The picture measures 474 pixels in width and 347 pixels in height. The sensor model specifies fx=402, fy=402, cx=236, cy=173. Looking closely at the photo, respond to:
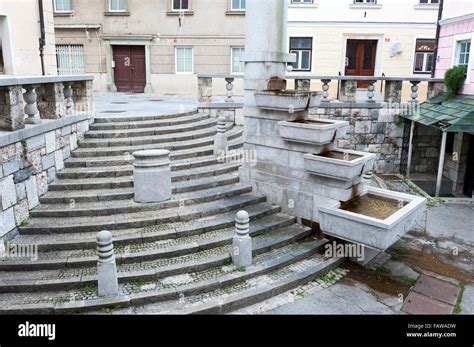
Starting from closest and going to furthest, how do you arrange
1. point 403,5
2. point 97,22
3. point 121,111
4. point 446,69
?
point 121,111
point 446,69
point 403,5
point 97,22

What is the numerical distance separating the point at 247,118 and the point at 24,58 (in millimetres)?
7434

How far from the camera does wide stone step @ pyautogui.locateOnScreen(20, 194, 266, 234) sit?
259 inches

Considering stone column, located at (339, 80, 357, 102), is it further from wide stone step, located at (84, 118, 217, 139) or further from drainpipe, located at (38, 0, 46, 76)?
drainpipe, located at (38, 0, 46, 76)

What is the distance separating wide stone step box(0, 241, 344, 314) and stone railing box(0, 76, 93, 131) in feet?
9.44

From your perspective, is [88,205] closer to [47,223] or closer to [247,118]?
[47,223]

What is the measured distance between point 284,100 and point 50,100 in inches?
177

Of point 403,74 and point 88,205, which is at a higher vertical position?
point 403,74

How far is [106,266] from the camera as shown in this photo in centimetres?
530

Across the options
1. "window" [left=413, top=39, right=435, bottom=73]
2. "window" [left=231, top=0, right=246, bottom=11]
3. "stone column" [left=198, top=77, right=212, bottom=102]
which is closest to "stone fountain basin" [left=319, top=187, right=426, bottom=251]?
"stone column" [left=198, top=77, right=212, bottom=102]

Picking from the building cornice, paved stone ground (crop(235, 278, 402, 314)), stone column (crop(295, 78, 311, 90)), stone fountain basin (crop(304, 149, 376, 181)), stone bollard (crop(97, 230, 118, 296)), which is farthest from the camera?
stone column (crop(295, 78, 311, 90))

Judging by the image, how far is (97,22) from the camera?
773 inches

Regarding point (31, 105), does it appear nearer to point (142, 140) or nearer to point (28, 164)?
point (28, 164)

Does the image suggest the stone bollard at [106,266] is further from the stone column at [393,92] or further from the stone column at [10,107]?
the stone column at [393,92]
